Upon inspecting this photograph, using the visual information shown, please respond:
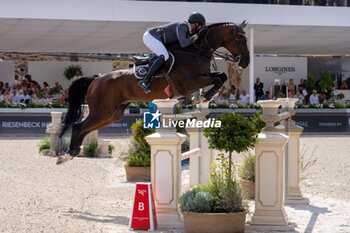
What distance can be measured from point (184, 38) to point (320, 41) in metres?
16.6

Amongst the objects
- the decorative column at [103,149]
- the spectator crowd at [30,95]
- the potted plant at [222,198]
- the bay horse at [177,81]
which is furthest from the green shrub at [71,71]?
the potted plant at [222,198]

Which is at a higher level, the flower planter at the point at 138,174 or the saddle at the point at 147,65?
the saddle at the point at 147,65

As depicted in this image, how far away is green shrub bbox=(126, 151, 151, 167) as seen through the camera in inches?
318

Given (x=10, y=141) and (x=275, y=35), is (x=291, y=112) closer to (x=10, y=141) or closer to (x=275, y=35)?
(x=10, y=141)

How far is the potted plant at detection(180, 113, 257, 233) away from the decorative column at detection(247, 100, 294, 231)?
22 cm

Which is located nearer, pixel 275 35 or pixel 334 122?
pixel 334 122

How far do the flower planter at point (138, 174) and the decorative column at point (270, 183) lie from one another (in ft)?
10.8

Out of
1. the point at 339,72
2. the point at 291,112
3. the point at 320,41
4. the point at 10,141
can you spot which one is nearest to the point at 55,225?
the point at 291,112

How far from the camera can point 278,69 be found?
23469mm

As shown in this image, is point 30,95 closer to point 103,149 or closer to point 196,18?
point 103,149

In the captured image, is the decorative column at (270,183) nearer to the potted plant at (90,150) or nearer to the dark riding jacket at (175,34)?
the dark riding jacket at (175,34)

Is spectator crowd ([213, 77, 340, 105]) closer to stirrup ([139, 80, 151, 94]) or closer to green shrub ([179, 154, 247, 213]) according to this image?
stirrup ([139, 80, 151, 94])

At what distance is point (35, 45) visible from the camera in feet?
74.9

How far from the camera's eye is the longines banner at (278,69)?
76.6ft
